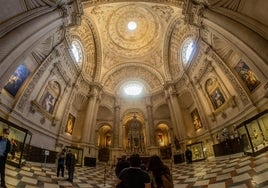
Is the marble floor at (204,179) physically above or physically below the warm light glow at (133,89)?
below

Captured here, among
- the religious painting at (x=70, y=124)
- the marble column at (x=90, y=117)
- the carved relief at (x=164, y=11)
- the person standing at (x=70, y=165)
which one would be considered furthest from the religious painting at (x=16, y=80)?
the carved relief at (x=164, y=11)

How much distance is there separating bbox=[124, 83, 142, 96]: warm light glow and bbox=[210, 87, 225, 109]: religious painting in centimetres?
1168

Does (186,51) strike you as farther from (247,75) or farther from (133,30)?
(247,75)

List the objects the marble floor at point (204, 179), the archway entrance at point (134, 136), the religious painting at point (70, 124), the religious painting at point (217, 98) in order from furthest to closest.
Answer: the archway entrance at point (134, 136)
the religious painting at point (70, 124)
the religious painting at point (217, 98)
the marble floor at point (204, 179)

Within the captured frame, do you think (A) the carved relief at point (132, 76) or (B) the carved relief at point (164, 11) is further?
(A) the carved relief at point (132, 76)

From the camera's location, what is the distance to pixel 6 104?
9.03 metres

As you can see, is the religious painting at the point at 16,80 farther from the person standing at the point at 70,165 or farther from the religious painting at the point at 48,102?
the person standing at the point at 70,165

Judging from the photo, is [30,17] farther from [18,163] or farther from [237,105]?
[237,105]

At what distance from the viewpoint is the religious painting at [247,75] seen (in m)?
9.96

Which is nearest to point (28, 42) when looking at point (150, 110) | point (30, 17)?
point (30, 17)

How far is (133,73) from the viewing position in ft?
81.3

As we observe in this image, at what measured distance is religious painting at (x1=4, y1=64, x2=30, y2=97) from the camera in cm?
938

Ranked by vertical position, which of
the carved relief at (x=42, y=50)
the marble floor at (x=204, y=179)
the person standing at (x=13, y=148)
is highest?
the carved relief at (x=42, y=50)

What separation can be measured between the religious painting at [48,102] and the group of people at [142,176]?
12264 millimetres
